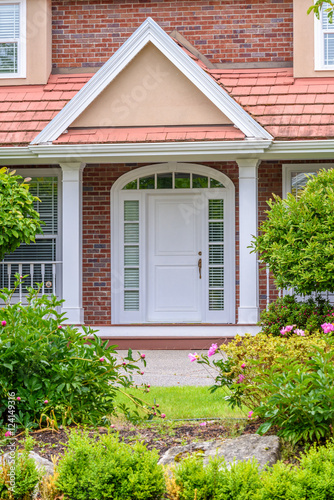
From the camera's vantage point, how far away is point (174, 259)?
11461 mm

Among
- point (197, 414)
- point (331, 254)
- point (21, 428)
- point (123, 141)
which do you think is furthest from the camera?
point (123, 141)

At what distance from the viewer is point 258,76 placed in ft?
36.1

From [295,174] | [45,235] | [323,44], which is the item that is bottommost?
[45,235]

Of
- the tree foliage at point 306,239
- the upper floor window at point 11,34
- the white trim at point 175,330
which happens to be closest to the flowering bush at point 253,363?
the tree foliage at point 306,239

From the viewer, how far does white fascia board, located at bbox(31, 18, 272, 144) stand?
9750mm

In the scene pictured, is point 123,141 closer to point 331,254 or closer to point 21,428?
point 331,254

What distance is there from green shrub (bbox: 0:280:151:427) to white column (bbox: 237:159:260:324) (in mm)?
5194

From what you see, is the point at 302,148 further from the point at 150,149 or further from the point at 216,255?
the point at 216,255

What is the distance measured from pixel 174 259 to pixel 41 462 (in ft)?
25.2

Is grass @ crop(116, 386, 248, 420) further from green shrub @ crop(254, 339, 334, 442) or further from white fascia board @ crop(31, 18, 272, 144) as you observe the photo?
white fascia board @ crop(31, 18, 272, 144)

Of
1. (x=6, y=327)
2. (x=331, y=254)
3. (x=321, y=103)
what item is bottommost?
(x=6, y=327)

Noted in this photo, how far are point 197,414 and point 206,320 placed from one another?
19.4ft

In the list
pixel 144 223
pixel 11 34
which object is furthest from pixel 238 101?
pixel 11 34

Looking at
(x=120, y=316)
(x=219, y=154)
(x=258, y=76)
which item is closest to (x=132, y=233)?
(x=120, y=316)
